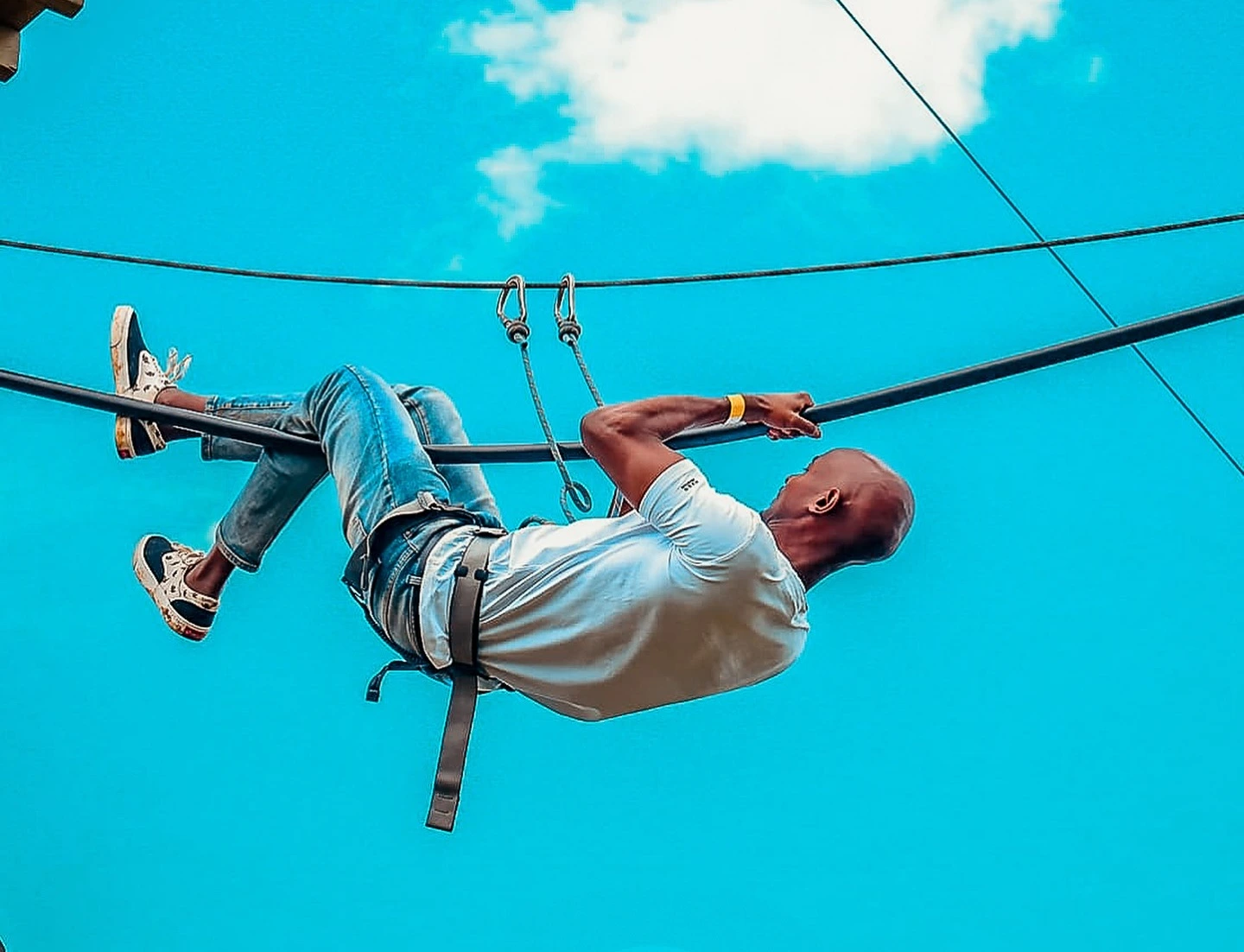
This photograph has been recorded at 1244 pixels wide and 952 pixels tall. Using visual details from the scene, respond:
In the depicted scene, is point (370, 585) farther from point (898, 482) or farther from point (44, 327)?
point (44, 327)

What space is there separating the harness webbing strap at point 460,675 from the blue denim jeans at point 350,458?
0.19m

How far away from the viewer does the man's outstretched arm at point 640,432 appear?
9.70 feet

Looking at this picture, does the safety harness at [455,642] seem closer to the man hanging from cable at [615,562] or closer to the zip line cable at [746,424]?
the man hanging from cable at [615,562]

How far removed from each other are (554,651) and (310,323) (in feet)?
22.1

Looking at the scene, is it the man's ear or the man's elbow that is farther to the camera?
the man's ear

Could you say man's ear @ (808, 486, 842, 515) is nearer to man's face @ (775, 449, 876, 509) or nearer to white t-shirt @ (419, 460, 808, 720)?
man's face @ (775, 449, 876, 509)

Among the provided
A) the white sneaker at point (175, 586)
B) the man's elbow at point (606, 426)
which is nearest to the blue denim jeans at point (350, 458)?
the white sneaker at point (175, 586)

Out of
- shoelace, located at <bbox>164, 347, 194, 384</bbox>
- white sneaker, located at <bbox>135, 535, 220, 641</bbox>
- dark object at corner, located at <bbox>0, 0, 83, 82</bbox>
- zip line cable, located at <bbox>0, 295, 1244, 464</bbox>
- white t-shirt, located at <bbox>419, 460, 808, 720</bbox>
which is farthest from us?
shoelace, located at <bbox>164, 347, 194, 384</bbox>

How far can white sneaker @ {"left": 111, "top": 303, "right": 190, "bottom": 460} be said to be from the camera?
12.6 ft

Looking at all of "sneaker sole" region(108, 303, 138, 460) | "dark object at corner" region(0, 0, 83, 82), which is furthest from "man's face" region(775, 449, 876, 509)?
"dark object at corner" region(0, 0, 83, 82)

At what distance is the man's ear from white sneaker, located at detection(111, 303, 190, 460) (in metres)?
1.50

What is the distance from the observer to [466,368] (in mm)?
9859

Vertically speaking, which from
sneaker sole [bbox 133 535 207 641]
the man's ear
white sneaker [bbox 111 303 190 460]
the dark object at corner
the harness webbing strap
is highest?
the dark object at corner

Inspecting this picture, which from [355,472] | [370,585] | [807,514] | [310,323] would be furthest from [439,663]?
[310,323]
